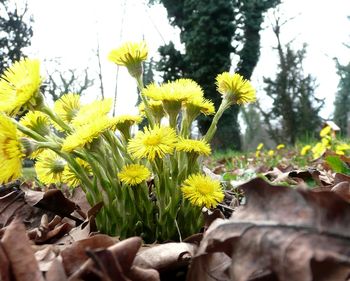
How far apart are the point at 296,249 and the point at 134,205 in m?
0.62

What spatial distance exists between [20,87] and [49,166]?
0.30m

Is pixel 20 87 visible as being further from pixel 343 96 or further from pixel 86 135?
pixel 343 96

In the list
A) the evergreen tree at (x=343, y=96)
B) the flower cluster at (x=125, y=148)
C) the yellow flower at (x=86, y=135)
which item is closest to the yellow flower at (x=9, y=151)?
the flower cluster at (x=125, y=148)

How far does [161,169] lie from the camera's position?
1.22 meters

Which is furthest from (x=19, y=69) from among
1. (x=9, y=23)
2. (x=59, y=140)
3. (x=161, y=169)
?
(x=9, y=23)

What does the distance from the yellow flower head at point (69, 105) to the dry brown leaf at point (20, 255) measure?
1.98ft

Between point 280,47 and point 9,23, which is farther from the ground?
point 9,23

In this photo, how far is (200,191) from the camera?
Answer: 1156mm

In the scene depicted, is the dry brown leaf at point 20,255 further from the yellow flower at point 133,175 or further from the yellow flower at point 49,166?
the yellow flower at point 49,166

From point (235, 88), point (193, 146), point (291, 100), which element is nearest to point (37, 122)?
point (193, 146)

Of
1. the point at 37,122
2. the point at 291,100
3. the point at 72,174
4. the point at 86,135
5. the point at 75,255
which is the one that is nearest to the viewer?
the point at 75,255

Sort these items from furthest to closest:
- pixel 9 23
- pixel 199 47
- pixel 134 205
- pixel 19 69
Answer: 1. pixel 9 23
2. pixel 199 47
3. pixel 134 205
4. pixel 19 69

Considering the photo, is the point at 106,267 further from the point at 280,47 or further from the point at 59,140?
the point at 280,47

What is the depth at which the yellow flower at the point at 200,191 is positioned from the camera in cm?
115
